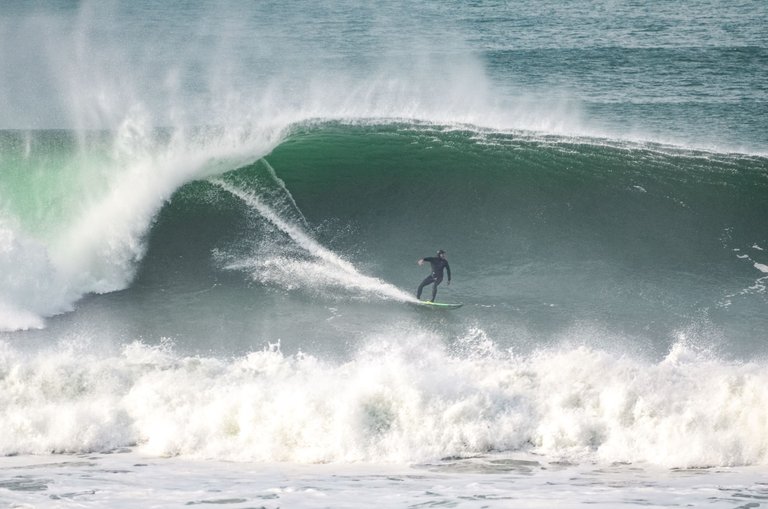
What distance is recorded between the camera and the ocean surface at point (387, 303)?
36.0ft

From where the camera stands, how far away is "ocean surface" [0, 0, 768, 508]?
11.0m

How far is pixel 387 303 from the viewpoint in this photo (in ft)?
50.0

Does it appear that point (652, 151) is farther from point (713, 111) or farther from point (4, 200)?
point (4, 200)

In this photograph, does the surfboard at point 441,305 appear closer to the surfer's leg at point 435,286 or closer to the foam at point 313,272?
the surfer's leg at point 435,286

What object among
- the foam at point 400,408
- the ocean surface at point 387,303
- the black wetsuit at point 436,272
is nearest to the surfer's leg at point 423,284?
the black wetsuit at point 436,272

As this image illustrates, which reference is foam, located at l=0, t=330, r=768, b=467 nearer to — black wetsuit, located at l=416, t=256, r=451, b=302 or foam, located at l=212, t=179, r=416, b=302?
black wetsuit, located at l=416, t=256, r=451, b=302

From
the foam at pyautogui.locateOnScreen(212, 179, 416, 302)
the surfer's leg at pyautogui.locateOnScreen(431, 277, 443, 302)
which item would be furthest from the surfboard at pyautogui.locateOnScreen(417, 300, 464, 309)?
the foam at pyautogui.locateOnScreen(212, 179, 416, 302)

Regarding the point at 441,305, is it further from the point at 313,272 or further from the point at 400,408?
the point at 400,408

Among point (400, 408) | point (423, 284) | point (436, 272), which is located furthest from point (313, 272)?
point (400, 408)

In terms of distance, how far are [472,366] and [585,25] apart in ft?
91.5

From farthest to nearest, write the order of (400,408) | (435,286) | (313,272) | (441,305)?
1. (313,272)
2. (435,286)
3. (441,305)
4. (400,408)

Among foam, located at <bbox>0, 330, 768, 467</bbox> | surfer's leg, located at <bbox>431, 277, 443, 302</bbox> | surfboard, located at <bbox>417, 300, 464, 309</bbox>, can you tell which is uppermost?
surfer's leg, located at <bbox>431, 277, 443, 302</bbox>

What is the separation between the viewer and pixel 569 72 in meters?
32.2

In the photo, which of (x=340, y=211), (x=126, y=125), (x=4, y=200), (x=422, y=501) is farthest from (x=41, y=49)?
(x=422, y=501)
